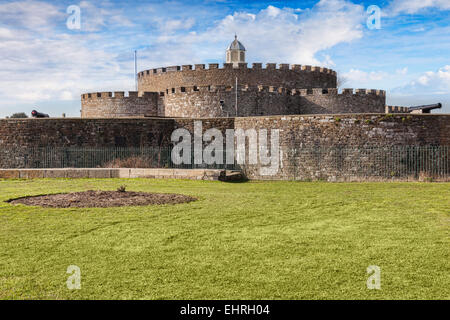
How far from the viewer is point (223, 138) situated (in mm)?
24719

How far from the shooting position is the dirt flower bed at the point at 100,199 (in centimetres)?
1188

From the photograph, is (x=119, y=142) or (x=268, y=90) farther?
(x=268, y=90)

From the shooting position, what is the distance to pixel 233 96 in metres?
32.2

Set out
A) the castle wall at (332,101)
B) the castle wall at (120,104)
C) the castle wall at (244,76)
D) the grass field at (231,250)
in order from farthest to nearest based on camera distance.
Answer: the castle wall at (244,76)
the castle wall at (120,104)
the castle wall at (332,101)
the grass field at (231,250)

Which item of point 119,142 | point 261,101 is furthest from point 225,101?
point 119,142

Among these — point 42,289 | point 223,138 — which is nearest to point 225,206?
point 42,289

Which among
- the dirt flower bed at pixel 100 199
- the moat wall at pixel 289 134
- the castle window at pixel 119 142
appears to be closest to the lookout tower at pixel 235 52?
the moat wall at pixel 289 134

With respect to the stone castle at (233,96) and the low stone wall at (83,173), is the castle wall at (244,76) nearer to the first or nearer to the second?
the stone castle at (233,96)

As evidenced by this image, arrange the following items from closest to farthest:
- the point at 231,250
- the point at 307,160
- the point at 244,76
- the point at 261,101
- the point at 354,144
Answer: the point at 231,250, the point at 354,144, the point at 307,160, the point at 261,101, the point at 244,76

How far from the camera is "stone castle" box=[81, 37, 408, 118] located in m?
32.4
